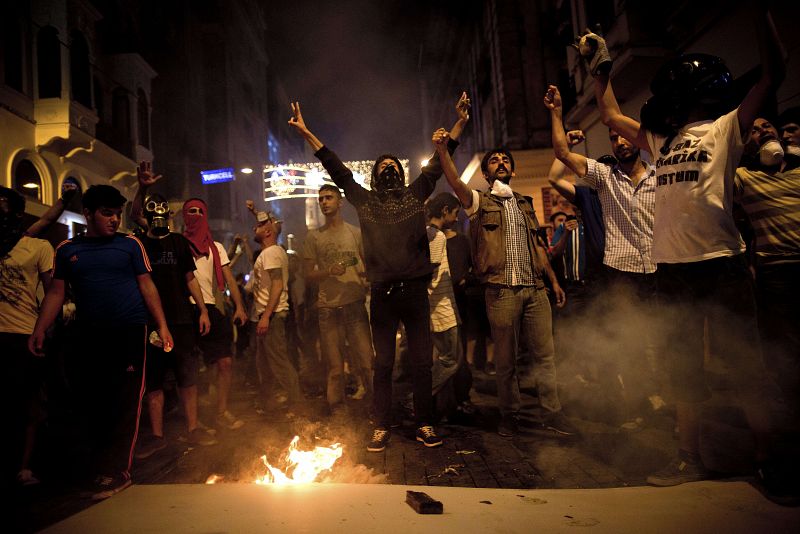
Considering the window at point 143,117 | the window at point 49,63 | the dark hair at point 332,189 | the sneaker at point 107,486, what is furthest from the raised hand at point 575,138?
the window at point 143,117

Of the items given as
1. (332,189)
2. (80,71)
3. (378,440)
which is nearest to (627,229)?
(378,440)

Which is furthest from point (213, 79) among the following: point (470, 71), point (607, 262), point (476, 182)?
point (607, 262)

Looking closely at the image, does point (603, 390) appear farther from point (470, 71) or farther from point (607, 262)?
point (470, 71)

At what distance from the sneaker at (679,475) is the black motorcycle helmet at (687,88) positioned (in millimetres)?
1788

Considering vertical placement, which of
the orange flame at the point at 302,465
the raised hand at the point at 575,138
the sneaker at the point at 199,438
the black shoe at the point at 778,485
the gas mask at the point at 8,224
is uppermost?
the raised hand at the point at 575,138

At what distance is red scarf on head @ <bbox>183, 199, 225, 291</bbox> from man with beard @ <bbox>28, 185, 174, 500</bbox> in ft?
4.56

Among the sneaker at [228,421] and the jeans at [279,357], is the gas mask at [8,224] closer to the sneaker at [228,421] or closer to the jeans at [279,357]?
the sneaker at [228,421]

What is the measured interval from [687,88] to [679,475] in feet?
6.63

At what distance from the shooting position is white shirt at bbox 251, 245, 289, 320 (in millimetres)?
5508

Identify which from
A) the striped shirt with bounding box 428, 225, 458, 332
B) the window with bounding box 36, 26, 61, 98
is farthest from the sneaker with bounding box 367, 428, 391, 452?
the window with bounding box 36, 26, 61, 98

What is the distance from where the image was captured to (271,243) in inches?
230

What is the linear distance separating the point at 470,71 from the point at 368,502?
961 inches

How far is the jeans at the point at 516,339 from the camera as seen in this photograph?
155 inches

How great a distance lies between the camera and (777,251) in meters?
2.70
